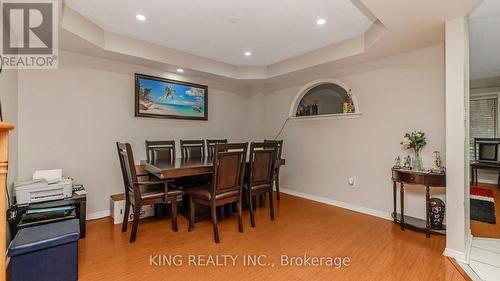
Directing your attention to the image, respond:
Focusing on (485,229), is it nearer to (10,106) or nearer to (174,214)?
(174,214)

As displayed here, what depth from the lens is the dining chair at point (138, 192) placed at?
2488 millimetres

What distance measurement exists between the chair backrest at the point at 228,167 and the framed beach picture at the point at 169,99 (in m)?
1.86

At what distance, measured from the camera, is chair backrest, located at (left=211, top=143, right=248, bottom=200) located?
8.39 ft

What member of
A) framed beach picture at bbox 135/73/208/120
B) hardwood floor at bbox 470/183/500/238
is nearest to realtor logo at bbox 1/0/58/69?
framed beach picture at bbox 135/73/208/120

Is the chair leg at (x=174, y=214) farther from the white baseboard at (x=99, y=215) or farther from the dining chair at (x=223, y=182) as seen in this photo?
the white baseboard at (x=99, y=215)

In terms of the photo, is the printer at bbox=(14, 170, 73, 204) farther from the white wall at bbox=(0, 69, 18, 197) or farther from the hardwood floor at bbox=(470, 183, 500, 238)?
the hardwood floor at bbox=(470, 183, 500, 238)

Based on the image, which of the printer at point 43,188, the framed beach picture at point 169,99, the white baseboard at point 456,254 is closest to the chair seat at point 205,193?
the printer at point 43,188

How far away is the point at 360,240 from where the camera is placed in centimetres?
261

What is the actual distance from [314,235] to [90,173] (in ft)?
10.5

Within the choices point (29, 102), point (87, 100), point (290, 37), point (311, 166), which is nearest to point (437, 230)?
point (311, 166)

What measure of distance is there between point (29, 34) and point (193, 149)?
2541mm

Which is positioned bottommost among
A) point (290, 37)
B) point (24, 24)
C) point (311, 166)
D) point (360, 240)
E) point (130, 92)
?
point (360, 240)

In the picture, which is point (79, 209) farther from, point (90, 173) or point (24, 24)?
point (24, 24)

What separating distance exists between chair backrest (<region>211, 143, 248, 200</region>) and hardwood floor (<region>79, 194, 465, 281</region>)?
583mm
